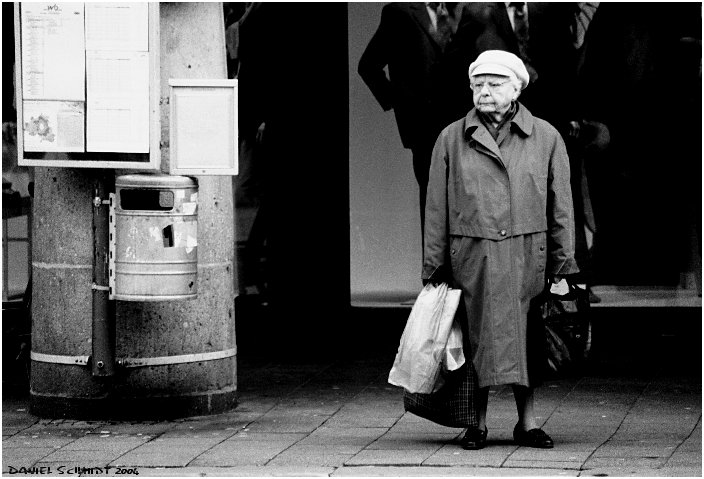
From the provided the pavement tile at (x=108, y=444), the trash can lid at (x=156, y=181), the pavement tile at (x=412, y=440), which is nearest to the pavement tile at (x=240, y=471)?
the pavement tile at (x=108, y=444)

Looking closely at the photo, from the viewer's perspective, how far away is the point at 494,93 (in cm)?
743

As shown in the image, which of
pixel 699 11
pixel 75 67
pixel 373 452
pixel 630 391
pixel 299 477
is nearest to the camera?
pixel 299 477

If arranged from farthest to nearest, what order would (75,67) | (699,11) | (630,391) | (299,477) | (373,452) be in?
1. (699,11)
2. (630,391)
3. (75,67)
4. (373,452)
5. (299,477)

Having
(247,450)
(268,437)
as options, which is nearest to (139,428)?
(268,437)

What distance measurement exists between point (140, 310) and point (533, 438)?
2250mm

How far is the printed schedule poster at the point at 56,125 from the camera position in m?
7.95

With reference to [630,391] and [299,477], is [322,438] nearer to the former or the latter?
[299,477]

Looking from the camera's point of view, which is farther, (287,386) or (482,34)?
(482,34)

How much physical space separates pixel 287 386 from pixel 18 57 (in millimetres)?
2638

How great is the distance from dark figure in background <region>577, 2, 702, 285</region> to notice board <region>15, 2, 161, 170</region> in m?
3.63

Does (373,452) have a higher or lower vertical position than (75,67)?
lower

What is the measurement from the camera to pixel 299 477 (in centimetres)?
681

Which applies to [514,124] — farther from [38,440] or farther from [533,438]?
[38,440]

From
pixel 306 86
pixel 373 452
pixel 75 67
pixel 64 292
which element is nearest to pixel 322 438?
pixel 373 452
